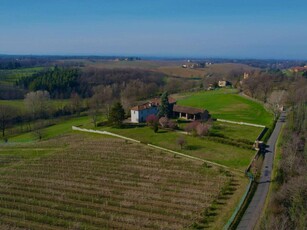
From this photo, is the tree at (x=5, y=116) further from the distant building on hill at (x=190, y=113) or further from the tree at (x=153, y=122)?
the distant building on hill at (x=190, y=113)

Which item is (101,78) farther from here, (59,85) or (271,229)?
(271,229)

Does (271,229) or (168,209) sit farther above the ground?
(271,229)

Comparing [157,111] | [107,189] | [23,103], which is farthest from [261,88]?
[107,189]

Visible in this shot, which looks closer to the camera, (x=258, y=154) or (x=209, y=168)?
(x=209, y=168)

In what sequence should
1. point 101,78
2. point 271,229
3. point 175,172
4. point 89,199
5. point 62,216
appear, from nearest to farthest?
point 271,229 < point 62,216 < point 89,199 < point 175,172 < point 101,78

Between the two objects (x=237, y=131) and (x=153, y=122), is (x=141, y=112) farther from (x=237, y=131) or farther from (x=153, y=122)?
(x=237, y=131)

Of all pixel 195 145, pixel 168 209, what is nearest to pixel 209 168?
pixel 195 145

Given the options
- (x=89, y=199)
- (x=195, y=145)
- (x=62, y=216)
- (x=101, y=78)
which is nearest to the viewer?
(x=62, y=216)

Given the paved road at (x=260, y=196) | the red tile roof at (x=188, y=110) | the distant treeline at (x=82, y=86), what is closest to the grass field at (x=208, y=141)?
the paved road at (x=260, y=196)
